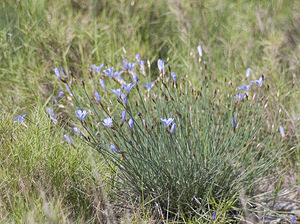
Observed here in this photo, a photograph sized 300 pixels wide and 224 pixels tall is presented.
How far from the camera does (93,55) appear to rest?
3.92m

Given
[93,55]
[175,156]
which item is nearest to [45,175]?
[175,156]

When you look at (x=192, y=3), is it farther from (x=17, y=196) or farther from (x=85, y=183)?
(x=17, y=196)

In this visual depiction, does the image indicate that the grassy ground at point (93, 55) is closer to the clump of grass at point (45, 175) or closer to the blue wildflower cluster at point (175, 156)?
the clump of grass at point (45, 175)

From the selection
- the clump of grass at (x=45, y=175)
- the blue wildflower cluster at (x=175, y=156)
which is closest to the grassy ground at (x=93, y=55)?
the clump of grass at (x=45, y=175)

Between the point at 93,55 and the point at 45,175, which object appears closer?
the point at 45,175

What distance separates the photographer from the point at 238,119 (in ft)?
9.33

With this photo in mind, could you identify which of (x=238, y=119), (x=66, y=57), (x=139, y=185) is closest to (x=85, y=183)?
(x=139, y=185)

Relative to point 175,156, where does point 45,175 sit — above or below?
below

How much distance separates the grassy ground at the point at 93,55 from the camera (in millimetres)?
2529

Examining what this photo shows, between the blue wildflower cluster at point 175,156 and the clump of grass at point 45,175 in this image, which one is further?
the blue wildflower cluster at point 175,156

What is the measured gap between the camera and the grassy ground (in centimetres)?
253

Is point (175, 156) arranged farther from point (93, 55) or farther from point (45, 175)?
point (93, 55)

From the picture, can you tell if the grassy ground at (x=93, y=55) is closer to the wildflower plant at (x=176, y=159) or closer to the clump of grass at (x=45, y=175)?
the clump of grass at (x=45, y=175)

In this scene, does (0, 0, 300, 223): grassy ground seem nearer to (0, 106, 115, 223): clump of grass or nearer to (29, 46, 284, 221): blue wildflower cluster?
(0, 106, 115, 223): clump of grass
